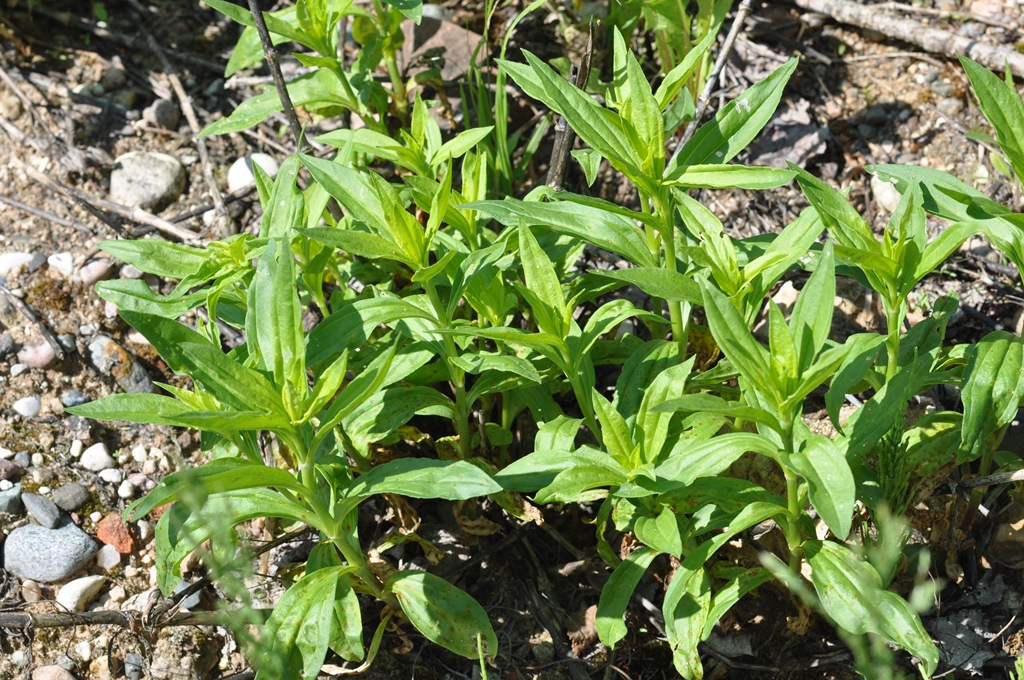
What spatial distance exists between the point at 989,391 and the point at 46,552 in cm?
294

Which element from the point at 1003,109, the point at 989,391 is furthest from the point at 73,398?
the point at 1003,109

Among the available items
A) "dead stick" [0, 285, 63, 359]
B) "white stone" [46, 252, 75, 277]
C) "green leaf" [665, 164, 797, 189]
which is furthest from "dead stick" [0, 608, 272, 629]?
"green leaf" [665, 164, 797, 189]

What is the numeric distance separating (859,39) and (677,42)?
3.77 ft

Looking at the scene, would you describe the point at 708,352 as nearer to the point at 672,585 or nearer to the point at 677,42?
the point at 672,585

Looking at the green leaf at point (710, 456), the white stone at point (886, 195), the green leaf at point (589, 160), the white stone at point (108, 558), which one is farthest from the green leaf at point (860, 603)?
the white stone at point (108, 558)

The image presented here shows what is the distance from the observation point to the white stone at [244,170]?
4.13 m

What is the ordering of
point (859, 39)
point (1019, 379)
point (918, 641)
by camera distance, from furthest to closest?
point (859, 39) → point (1019, 379) → point (918, 641)

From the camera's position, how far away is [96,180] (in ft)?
13.5

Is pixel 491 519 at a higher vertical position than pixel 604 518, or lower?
lower

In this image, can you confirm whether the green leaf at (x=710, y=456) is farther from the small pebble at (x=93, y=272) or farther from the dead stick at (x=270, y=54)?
the small pebble at (x=93, y=272)

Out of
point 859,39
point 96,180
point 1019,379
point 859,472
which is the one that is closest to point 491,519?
point 859,472

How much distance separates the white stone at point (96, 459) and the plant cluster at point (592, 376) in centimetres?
61

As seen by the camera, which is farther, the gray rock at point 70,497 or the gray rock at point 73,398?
the gray rock at point 73,398

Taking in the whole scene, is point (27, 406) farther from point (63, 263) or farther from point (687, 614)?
point (687, 614)
